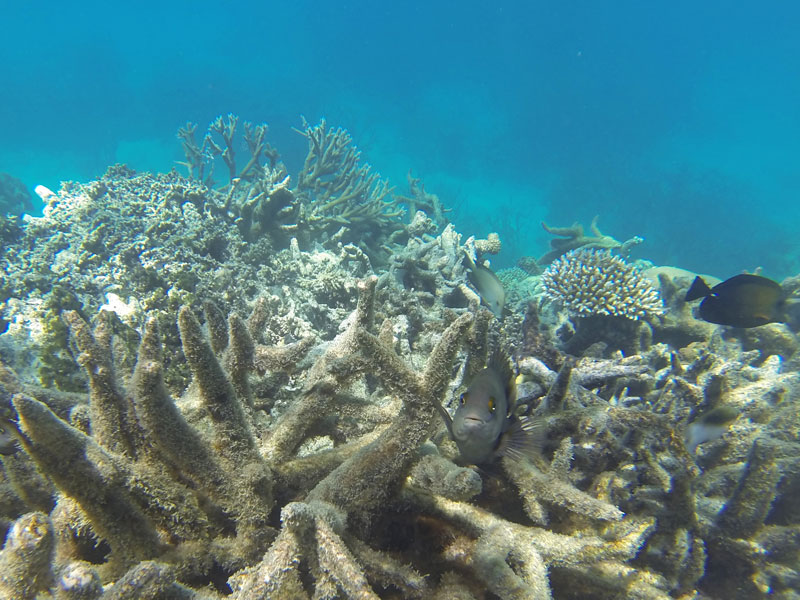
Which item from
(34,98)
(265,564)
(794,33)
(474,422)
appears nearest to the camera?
(265,564)

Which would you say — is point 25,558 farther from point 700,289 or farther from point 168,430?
point 700,289

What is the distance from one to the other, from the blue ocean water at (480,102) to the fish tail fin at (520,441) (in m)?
20.2

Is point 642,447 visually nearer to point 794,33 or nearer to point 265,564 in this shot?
point 265,564

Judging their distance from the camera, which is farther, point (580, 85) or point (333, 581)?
point (580, 85)

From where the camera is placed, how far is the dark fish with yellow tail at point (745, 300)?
3.99 metres

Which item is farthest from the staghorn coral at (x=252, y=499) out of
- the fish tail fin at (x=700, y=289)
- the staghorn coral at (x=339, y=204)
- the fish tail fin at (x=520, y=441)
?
the staghorn coral at (x=339, y=204)

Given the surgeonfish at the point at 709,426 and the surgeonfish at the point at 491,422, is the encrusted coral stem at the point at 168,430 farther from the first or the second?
the surgeonfish at the point at 709,426

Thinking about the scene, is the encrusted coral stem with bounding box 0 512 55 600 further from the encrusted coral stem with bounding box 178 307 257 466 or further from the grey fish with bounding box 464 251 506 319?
the grey fish with bounding box 464 251 506 319

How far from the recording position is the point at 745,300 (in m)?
4.00

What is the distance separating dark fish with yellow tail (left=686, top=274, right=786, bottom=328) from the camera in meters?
3.99

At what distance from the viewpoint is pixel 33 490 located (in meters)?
1.71

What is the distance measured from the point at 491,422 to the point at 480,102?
→ 81.1 m

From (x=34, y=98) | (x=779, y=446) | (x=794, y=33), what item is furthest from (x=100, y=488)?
(x=794, y=33)

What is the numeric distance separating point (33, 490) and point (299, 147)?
117 ft
